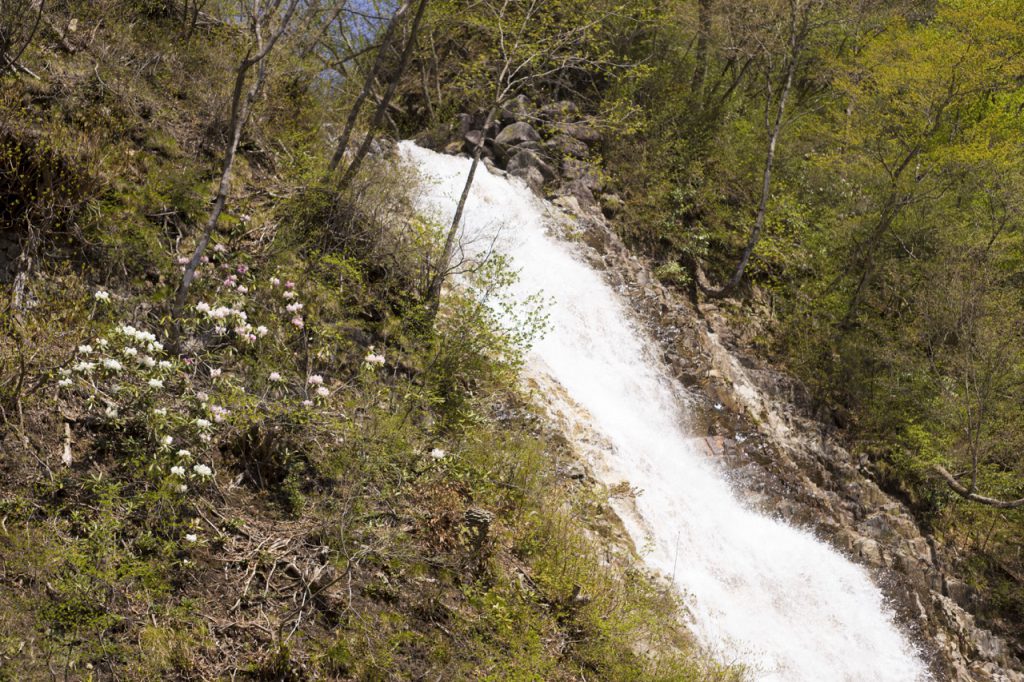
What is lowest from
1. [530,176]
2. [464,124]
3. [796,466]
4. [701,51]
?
[796,466]

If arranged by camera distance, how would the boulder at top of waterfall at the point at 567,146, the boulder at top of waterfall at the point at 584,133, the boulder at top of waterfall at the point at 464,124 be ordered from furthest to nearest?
the boulder at top of waterfall at the point at 584,133
the boulder at top of waterfall at the point at 567,146
the boulder at top of waterfall at the point at 464,124

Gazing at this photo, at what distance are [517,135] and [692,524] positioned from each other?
35.0ft

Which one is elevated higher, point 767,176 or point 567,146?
point 767,176

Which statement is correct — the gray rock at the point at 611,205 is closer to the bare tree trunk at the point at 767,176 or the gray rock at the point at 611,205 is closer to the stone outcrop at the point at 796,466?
the stone outcrop at the point at 796,466

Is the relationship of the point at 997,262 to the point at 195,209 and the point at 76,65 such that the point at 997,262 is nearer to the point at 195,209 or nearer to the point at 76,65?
the point at 195,209

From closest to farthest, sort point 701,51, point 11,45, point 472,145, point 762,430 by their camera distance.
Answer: point 11,45 < point 762,430 < point 472,145 < point 701,51

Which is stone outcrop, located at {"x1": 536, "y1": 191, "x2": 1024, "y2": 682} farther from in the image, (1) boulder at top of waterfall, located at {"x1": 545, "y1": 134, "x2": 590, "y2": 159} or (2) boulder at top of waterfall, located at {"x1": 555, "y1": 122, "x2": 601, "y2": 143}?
(2) boulder at top of waterfall, located at {"x1": 555, "y1": 122, "x2": 601, "y2": 143}

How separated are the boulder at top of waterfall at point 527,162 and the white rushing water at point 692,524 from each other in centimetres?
214

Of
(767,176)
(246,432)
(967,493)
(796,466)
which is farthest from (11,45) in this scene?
(967,493)

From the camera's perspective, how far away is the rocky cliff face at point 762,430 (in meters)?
11.8

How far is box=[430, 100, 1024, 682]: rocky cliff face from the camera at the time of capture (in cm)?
1180

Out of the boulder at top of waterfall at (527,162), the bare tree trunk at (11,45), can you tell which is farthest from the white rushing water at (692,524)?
the bare tree trunk at (11,45)

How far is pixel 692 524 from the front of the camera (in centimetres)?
979

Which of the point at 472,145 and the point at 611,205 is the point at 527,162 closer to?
the point at 472,145
